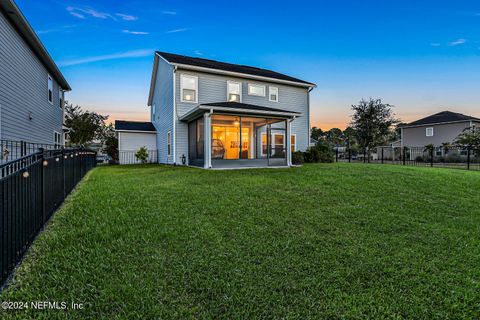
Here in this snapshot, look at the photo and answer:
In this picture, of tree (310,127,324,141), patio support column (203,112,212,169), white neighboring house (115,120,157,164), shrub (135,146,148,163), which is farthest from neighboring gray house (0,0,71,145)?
tree (310,127,324,141)

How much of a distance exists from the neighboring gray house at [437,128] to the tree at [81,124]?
4027cm

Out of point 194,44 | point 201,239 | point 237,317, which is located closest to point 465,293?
point 237,317

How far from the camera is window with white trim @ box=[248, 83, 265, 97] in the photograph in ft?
50.8

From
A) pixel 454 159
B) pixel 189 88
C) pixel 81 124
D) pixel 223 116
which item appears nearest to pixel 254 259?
pixel 223 116

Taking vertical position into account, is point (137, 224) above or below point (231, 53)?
below

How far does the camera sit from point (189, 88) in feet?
44.7

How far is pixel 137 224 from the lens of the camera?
140 inches

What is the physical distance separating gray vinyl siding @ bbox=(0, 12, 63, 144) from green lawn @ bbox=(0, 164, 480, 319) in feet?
21.5

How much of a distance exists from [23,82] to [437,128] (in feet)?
117

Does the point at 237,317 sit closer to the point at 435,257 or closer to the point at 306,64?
the point at 435,257

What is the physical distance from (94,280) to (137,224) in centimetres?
140

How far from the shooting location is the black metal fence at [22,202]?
220 cm

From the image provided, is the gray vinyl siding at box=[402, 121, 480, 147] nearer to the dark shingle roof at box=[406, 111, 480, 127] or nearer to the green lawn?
the dark shingle roof at box=[406, 111, 480, 127]

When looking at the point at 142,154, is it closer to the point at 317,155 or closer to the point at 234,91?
the point at 234,91
